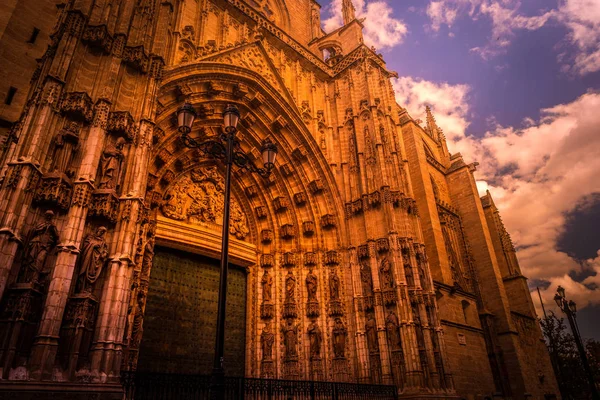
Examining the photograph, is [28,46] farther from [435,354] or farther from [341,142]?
[435,354]

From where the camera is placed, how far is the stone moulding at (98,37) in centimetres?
792

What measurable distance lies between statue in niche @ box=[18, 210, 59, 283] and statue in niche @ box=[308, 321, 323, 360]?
757 cm

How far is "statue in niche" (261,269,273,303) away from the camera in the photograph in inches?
475

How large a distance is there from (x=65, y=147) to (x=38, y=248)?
1967 mm

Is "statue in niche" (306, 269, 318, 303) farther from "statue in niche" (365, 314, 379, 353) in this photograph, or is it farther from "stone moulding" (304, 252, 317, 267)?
"statue in niche" (365, 314, 379, 353)

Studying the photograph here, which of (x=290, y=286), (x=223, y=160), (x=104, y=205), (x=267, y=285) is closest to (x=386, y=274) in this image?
(x=290, y=286)

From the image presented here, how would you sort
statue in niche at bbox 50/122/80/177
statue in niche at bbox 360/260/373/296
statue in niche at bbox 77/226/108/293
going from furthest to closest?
1. statue in niche at bbox 360/260/373/296
2. statue in niche at bbox 50/122/80/177
3. statue in niche at bbox 77/226/108/293

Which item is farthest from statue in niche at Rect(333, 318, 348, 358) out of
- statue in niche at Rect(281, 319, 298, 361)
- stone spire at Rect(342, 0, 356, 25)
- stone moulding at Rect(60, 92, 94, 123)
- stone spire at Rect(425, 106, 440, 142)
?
stone spire at Rect(425, 106, 440, 142)

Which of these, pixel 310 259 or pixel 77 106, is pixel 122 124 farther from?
pixel 310 259

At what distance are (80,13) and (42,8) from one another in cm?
357

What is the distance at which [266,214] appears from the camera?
1318 cm

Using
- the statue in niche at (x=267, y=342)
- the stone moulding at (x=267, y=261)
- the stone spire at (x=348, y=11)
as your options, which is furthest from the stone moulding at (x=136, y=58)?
the stone spire at (x=348, y=11)

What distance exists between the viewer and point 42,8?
10359 mm

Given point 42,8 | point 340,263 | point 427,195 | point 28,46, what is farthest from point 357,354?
point 42,8
